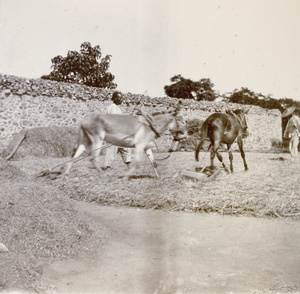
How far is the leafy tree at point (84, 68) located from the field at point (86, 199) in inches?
30.7

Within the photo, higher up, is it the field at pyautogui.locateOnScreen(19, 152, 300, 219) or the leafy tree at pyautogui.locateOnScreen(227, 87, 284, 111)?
the leafy tree at pyautogui.locateOnScreen(227, 87, 284, 111)

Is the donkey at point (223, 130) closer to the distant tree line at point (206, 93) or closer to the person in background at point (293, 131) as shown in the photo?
the distant tree line at point (206, 93)

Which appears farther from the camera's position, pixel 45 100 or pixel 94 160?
pixel 45 100

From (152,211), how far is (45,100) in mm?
1592

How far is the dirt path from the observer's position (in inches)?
106

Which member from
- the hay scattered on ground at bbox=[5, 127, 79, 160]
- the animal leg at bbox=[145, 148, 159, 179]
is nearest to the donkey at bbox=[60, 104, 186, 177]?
the animal leg at bbox=[145, 148, 159, 179]

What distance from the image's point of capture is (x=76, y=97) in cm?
335

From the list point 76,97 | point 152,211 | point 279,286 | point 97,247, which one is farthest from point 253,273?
point 76,97

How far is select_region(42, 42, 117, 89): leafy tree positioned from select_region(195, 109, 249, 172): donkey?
1.14 m

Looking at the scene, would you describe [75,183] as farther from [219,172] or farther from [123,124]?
[219,172]

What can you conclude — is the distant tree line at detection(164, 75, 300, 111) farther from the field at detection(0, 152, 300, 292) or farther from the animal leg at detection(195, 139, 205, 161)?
the field at detection(0, 152, 300, 292)

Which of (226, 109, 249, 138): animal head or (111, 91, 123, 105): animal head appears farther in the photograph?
(226, 109, 249, 138): animal head

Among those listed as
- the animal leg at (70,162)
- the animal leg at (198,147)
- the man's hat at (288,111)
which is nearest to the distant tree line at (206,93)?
the man's hat at (288,111)

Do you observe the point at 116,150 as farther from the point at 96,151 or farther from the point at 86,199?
the point at 86,199
